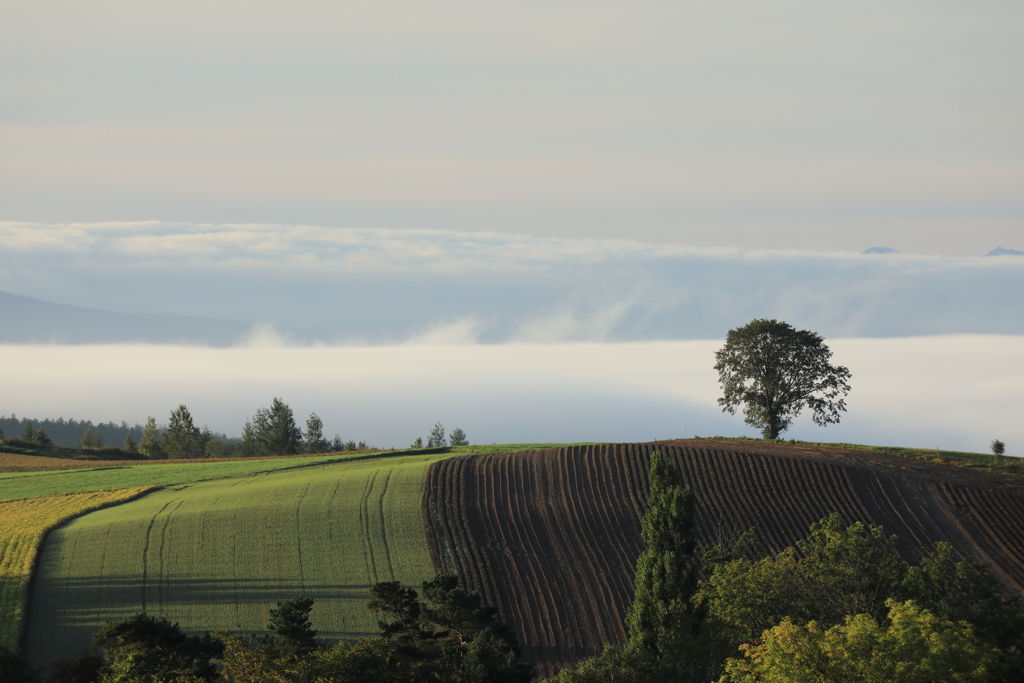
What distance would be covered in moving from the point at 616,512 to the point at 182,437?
386 ft

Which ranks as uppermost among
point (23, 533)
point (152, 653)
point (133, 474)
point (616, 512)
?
point (133, 474)

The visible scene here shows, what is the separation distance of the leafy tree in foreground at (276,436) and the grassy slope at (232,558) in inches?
2971

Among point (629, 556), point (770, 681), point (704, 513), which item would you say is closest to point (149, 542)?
point (629, 556)

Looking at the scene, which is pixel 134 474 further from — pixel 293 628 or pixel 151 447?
pixel 151 447

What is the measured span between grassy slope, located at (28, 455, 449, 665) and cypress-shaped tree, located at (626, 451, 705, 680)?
16226 millimetres

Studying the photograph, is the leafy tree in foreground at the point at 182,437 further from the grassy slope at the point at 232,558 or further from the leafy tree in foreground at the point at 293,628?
the leafy tree in foreground at the point at 293,628

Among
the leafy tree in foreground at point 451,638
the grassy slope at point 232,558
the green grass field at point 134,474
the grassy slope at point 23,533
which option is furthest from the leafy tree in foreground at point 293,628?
the green grass field at point 134,474

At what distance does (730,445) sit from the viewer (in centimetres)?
7512

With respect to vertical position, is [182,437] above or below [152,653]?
above

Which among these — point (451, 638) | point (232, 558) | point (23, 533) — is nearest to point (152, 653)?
point (451, 638)

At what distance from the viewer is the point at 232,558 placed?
5359 cm

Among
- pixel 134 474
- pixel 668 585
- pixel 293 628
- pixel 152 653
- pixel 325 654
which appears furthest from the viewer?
pixel 134 474

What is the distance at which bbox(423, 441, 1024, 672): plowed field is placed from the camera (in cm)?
4903

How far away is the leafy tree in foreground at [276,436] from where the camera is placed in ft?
470
